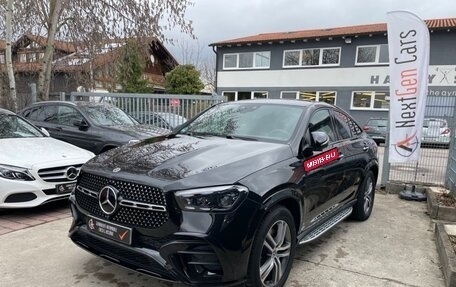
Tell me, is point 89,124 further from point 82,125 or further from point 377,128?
point 377,128

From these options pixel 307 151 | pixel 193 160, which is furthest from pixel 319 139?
pixel 193 160

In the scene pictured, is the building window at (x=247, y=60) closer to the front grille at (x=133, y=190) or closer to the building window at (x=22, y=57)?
the building window at (x=22, y=57)

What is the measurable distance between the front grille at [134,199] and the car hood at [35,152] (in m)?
2.28

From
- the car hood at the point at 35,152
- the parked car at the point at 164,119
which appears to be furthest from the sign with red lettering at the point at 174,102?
the car hood at the point at 35,152

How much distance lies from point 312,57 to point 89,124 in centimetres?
1974

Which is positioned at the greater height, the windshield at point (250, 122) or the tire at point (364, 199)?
the windshield at point (250, 122)

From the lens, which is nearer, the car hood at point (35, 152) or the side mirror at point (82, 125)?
the car hood at point (35, 152)

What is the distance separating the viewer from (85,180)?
10.7 ft

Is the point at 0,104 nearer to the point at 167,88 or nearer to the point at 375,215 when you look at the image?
the point at 375,215

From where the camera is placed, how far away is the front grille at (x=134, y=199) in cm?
273

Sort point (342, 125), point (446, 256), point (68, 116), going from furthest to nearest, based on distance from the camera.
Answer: point (68, 116) < point (342, 125) < point (446, 256)

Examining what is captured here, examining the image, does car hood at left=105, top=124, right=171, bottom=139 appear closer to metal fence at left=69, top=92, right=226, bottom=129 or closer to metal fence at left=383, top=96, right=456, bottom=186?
metal fence at left=69, top=92, right=226, bottom=129

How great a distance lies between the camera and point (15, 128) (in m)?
6.21

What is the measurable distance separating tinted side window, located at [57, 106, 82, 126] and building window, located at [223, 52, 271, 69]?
770 inches
